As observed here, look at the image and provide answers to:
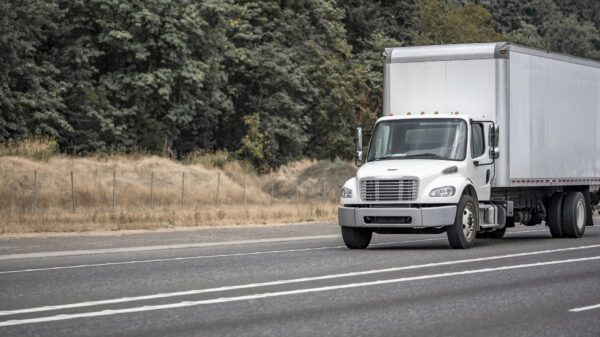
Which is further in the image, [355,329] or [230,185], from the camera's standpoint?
[230,185]

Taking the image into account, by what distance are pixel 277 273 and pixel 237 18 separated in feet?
135

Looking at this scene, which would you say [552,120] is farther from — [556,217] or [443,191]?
[443,191]

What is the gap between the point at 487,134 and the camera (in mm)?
20703

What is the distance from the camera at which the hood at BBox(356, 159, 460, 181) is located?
19.3 m

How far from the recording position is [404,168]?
1952 cm

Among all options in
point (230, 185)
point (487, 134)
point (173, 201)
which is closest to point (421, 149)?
point (487, 134)

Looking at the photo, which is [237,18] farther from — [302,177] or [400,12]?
[400,12]

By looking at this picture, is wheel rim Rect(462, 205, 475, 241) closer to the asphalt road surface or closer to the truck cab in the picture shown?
the truck cab

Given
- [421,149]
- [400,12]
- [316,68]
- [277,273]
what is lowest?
[277,273]

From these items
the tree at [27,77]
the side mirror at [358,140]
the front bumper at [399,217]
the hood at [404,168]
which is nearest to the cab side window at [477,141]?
the hood at [404,168]

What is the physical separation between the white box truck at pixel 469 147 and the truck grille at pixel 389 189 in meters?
0.02

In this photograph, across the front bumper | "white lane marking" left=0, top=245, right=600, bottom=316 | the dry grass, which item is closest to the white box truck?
the front bumper

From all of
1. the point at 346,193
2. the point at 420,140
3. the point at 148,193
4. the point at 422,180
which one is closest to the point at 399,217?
the point at 422,180

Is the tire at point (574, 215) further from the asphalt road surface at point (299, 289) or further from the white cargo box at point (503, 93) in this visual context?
the asphalt road surface at point (299, 289)
